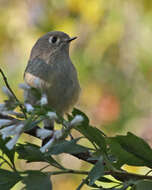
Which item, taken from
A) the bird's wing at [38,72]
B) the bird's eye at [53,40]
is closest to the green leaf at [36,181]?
the bird's wing at [38,72]

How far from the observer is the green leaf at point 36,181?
50.1 inches

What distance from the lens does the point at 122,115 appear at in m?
4.59

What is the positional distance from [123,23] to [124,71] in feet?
2.33

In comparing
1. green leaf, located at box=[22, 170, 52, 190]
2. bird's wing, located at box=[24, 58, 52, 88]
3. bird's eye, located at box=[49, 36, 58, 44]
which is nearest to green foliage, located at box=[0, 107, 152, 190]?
green leaf, located at box=[22, 170, 52, 190]

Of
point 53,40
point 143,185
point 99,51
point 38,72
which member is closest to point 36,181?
point 143,185

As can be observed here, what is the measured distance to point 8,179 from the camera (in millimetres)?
1341

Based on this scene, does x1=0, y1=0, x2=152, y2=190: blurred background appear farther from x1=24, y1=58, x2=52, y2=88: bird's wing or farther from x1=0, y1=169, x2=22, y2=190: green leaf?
x1=0, y1=169, x2=22, y2=190: green leaf

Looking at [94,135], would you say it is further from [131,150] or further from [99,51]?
[99,51]

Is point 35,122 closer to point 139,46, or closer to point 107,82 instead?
point 139,46

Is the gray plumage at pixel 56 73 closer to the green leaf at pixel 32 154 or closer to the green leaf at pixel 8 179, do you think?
the green leaf at pixel 32 154

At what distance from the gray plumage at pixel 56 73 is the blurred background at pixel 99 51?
0.89 ft

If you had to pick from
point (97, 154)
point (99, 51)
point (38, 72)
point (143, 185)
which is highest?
point (99, 51)

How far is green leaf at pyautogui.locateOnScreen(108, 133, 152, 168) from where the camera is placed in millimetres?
1269

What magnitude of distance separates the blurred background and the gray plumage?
270 millimetres
